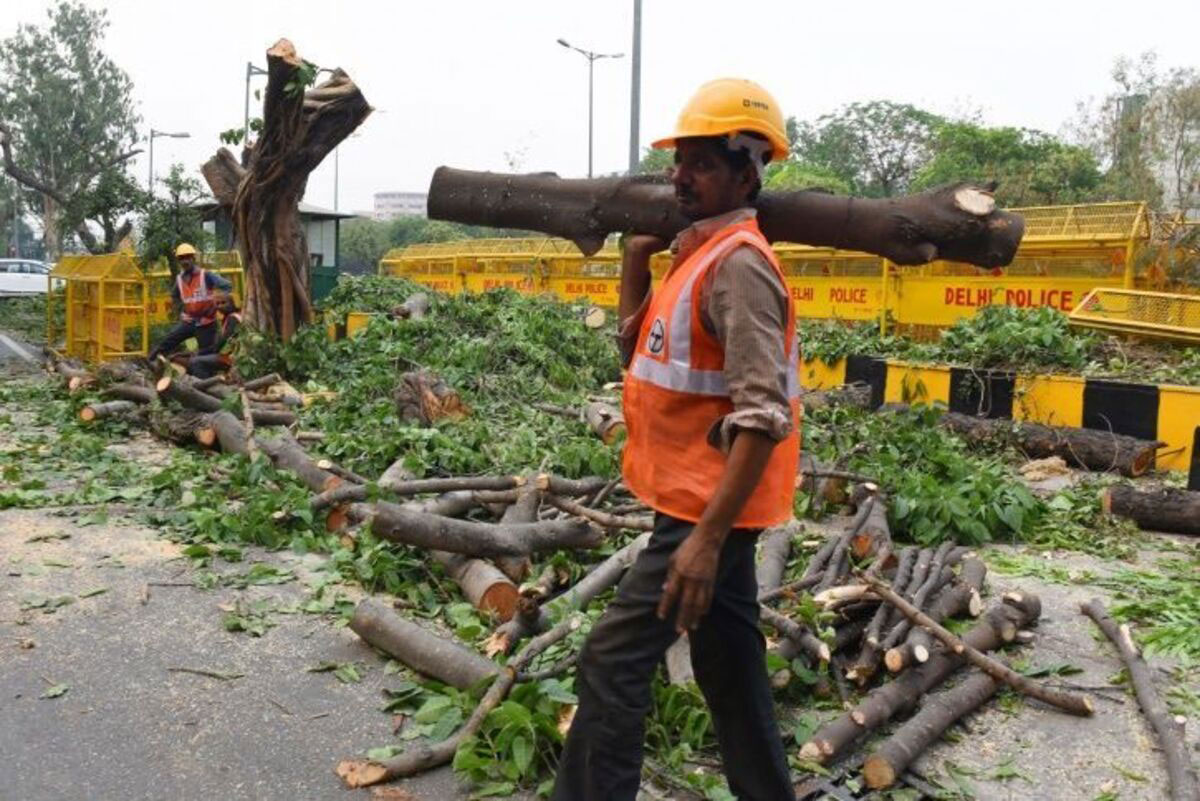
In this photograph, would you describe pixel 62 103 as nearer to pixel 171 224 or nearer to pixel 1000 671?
pixel 171 224

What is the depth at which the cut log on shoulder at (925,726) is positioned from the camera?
334 centimetres

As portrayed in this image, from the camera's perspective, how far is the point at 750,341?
8.30 ft

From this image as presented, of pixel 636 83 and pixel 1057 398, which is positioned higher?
pixel 636 83

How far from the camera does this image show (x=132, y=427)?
9.79 m

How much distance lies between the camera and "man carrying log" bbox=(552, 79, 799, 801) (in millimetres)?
2561

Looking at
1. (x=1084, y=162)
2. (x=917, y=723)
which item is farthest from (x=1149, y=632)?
(x=1084, y=162)

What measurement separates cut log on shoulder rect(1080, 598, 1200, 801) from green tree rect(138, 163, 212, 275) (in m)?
15.4

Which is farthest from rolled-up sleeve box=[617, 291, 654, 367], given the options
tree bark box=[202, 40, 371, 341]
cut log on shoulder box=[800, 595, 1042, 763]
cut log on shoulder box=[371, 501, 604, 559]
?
tree bark box=[202, 40, 371, 341]

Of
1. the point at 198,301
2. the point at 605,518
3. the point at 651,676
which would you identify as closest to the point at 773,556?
the point at 605,518

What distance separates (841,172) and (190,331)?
4638cm

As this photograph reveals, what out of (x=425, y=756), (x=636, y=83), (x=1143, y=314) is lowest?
(x=425, y=756)

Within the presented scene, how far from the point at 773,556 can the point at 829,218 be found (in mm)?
1945

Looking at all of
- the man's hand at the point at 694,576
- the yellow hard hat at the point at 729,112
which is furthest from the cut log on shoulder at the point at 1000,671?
the yellow hard hat at the point at 729,112

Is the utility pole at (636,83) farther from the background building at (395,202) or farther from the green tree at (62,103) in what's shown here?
the background building at (395,202)
